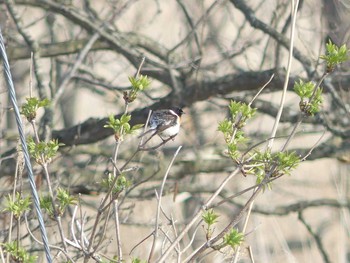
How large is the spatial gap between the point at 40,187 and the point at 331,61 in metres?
2.97

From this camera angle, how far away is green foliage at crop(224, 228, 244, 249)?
A: 2.89 meters

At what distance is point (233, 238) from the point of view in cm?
289

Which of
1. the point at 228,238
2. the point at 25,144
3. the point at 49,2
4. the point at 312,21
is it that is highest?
the point at 312,21

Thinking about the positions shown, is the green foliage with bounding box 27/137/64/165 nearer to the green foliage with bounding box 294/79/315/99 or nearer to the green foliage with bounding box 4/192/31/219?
the green foliage with bounding box 4/192/31/219

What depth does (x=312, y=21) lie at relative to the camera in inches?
291

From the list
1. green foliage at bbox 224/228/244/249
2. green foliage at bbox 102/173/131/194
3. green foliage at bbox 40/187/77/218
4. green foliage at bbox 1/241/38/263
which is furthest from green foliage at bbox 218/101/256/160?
green foliage at bbox 1/241/38/263

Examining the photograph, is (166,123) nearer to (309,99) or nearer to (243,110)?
(243,110)

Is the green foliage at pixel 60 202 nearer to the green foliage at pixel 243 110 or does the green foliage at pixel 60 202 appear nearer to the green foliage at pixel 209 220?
the green foliage at pixel 209 220

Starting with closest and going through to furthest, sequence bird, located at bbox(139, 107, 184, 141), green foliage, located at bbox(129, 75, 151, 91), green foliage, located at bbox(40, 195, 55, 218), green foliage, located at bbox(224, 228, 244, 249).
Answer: green foliage, located at bbox(224, 228, 244, 249)
green foliage, located at bbox(129, 75, 151, 91)
green foliage, located at bbox(40, 195, 55, 218)
bird, located at bbox(139, 107, 184, 141)

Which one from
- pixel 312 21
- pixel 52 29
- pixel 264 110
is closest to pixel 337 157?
pixel 264 110

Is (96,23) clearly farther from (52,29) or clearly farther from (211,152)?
(211,152)

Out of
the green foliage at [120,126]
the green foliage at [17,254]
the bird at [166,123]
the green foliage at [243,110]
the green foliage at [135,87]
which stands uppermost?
the bird at [166,123]

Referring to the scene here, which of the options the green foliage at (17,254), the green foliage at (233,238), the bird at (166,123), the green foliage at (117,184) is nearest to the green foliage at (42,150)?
the green foliage at (117,184)

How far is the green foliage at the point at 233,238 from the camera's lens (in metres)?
2.89
